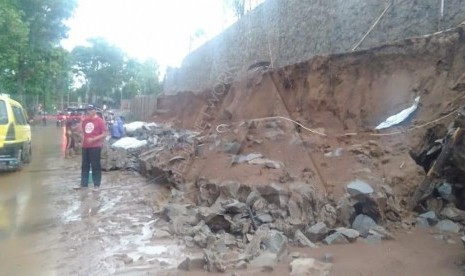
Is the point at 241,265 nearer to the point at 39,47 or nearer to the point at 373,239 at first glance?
the point at 373,239

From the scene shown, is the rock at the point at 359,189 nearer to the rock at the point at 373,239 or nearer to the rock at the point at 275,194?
the rock at the point at 373,239

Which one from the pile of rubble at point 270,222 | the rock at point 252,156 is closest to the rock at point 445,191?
the pile of rubble at point 270,222

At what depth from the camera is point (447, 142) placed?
5.24m

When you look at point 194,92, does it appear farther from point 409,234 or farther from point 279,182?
point 409,234

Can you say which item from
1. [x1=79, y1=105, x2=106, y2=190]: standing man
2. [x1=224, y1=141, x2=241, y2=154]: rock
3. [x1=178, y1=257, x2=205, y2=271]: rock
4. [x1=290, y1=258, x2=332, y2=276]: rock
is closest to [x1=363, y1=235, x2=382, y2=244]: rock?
[x1=290, y1=258, x2=332, y2=276]: rock

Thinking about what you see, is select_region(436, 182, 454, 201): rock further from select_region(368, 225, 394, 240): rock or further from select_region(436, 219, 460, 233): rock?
select_region(368, 225, 394, 240): rock

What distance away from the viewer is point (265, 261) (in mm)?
4453

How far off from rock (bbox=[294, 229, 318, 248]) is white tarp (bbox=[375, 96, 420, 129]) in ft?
8.65

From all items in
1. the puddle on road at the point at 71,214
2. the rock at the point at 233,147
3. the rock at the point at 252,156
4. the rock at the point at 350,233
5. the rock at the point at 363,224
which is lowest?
the puddle on road at the point at 71,214

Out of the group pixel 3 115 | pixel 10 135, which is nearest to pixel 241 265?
pixel 10 135

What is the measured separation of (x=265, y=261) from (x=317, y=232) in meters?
0.99

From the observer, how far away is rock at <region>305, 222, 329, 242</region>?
5.16 metres

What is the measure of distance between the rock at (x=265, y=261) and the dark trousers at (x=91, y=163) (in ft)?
17.3

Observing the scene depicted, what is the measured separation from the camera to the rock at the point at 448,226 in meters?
5.02
